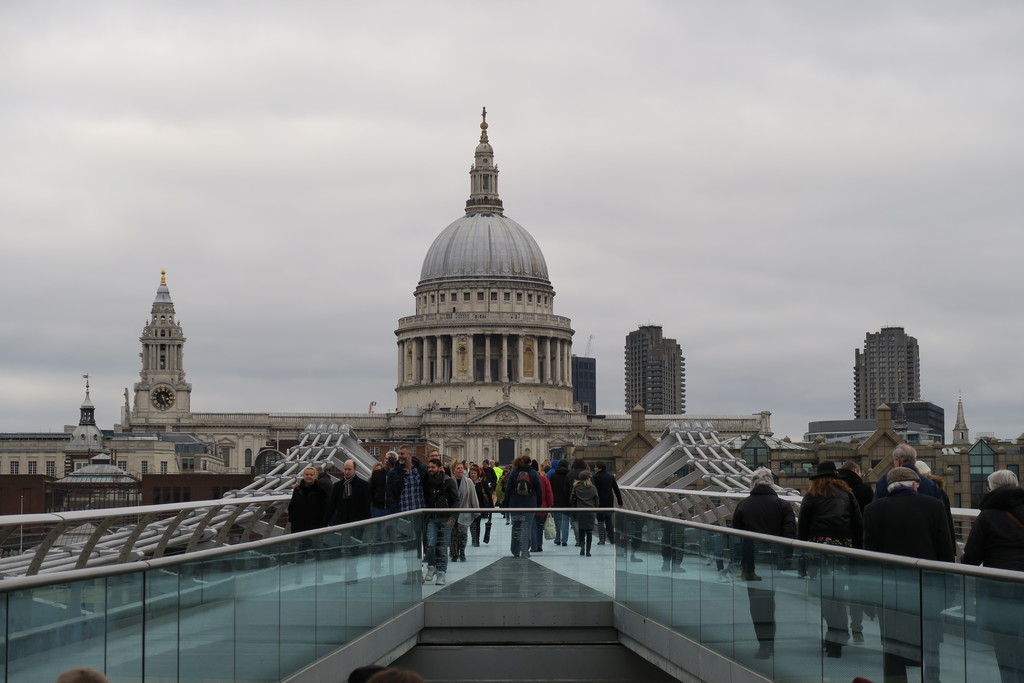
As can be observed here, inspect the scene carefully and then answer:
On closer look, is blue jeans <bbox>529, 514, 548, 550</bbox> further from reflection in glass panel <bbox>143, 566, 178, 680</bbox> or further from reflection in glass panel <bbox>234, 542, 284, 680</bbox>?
reflection in glass panel <bbox>143, 566, 178, 680</bbox>

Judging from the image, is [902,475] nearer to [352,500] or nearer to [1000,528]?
[1000,528]

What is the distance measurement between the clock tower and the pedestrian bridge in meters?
174

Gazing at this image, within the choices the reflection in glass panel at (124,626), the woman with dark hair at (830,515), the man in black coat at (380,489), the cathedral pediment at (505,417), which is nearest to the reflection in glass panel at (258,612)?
the reflection in glass panel at (124,626)

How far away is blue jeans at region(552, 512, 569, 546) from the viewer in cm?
2173

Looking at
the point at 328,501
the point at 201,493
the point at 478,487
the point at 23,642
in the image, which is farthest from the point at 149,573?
the point at 201,493

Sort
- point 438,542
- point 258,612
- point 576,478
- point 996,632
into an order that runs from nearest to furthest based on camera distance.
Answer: point 996,632, point 258,612, point 438,542, point 576,478

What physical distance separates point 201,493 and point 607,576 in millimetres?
105122

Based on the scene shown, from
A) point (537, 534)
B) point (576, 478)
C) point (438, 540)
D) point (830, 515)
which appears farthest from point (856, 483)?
point (576, 478)

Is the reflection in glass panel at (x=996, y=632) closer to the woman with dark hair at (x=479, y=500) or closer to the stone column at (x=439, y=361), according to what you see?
the woman with dark hair at (x=479, y=500)

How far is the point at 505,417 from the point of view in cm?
18700

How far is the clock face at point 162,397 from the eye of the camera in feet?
637

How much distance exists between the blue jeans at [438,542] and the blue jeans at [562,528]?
1389 millimetres

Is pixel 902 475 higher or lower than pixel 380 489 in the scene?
higher

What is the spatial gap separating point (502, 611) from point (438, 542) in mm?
1204
